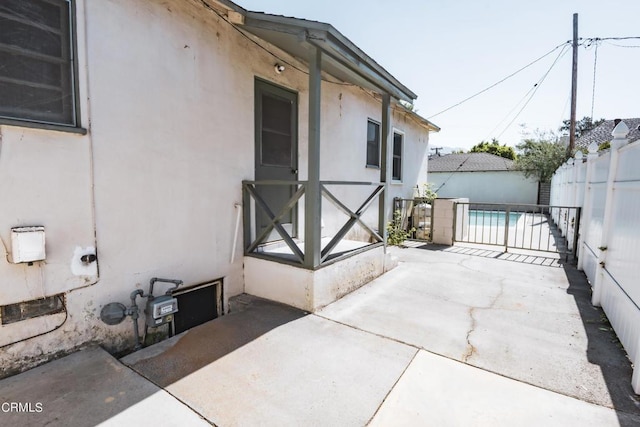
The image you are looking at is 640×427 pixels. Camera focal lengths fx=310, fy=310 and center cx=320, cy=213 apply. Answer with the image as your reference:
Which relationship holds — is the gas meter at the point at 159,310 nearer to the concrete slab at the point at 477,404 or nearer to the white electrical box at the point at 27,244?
the white electrical box at the point at 27,244

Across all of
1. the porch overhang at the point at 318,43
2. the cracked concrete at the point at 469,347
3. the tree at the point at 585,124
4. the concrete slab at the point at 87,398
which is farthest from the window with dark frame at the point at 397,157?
the tree at the point at 585,124

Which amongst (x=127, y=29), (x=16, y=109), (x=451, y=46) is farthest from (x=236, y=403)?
(x=451, y=46)

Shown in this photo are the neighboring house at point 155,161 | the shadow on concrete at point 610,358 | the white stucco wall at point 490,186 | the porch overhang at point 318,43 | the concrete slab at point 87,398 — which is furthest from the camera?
the white stucco wall at point 490,186

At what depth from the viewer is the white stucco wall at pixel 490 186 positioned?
21.6 meters

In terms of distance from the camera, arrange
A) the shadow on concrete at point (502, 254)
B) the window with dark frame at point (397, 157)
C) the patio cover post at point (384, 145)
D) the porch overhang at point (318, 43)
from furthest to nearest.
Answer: the window with dark frame at point (397, 157), the shadow on concrete at point (502, 254), the patio cover post at point (384, 145), the porch overhang at point (318, 43)

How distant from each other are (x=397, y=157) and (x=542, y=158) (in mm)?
15163

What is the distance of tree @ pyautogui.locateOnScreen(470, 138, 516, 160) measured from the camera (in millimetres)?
34250

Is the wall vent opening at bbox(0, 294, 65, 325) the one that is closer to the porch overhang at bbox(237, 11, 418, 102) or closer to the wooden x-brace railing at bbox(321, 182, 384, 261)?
the wooden x-brace railing at bbox(321, 182, 384, 261)

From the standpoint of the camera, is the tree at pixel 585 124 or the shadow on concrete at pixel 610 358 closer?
the shadow on concrete at pixel 610 358

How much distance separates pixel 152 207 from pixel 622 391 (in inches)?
166

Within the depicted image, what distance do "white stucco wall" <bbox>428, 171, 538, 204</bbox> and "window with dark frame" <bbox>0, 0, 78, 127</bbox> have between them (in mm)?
20432

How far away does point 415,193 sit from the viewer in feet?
34.8

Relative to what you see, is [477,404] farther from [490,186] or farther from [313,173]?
[490,186]

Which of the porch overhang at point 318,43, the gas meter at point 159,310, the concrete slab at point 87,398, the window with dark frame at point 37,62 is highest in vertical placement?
the porch overhang at point 318,43
